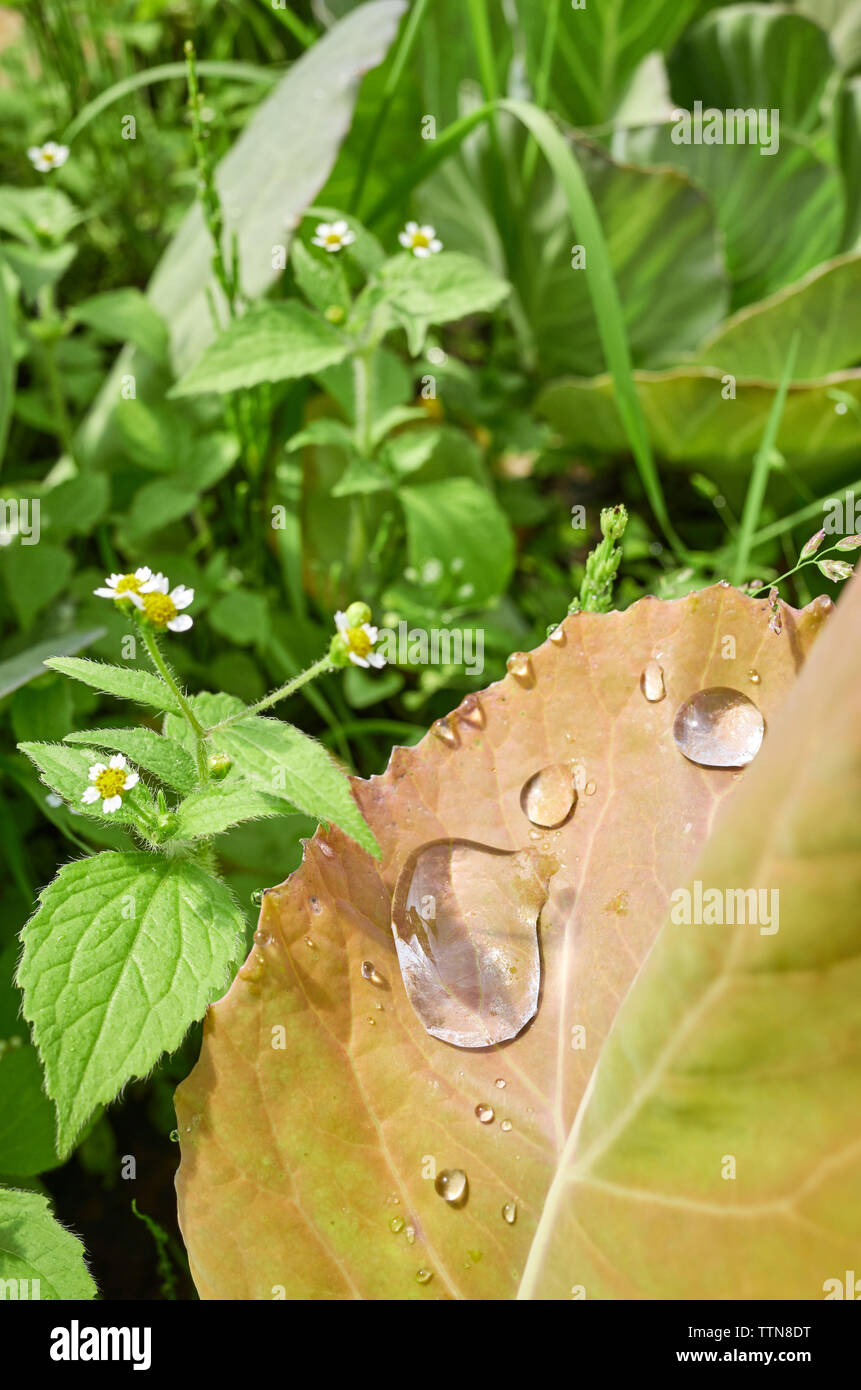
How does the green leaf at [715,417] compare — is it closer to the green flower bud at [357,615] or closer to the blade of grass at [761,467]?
the blade of grass at [761,467]

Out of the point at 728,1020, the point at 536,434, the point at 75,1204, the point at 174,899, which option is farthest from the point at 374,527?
the point at 728,1020

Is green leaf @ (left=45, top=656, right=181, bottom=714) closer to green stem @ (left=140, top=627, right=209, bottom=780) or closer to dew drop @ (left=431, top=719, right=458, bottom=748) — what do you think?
green stem @ (left=140, top=627, right=209, bottom=780)

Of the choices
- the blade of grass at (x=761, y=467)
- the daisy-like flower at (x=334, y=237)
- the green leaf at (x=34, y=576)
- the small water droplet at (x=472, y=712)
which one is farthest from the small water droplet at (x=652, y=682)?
the green leaf at (x=34, y=576)

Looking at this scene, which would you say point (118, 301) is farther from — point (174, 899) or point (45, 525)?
point (174, 899)

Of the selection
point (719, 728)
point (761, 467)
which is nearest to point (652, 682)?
point (719, 728)

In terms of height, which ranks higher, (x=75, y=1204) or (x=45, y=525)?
(x=45, y=525)

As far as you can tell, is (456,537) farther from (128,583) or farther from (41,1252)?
(41,1252)
